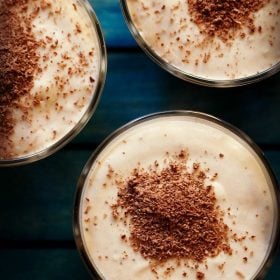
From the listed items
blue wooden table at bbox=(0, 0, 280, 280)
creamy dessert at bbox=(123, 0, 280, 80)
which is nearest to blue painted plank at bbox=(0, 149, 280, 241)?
blue wooden table at bbox=(0, 0, 280, 280)

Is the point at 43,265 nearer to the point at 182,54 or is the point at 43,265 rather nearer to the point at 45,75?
the point at 45,75

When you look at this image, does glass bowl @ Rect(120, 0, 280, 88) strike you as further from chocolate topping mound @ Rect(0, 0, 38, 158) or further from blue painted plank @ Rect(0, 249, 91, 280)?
blue painted plank @ Rect(0, 249, 91, 280)

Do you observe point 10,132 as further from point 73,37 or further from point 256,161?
point 256,161

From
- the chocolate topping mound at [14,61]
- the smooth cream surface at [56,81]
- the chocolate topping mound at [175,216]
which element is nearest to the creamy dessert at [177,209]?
the chocolate topping mound at [175,216]

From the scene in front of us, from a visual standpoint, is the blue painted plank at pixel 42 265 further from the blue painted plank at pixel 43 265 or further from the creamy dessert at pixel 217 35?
the creamy dessert at pixel 217 35

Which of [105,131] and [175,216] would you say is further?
[105,131]

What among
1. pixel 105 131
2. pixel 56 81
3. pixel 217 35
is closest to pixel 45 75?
pixel 56 81

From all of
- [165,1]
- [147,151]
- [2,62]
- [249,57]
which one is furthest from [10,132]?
[249,57]
